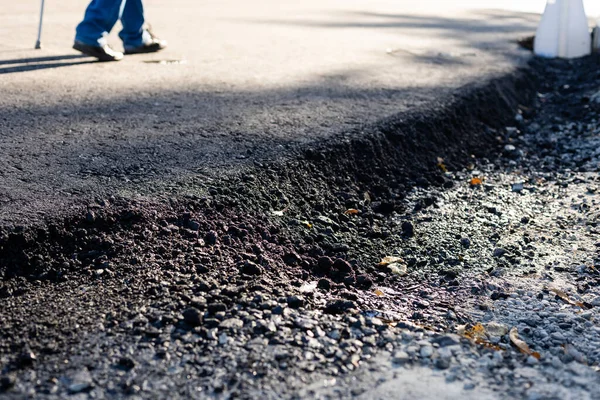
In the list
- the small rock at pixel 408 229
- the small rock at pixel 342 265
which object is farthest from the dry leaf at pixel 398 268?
the small rock at pixel 408 229

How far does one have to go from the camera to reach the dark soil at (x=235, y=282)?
8.04 ft

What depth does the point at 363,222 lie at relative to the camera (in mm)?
4000

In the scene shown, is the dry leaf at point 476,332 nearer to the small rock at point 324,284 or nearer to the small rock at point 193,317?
the small rock at point 324,284

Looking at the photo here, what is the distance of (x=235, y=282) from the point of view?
299 cm

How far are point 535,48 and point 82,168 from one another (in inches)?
229

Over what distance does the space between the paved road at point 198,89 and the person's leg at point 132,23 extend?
0.24m

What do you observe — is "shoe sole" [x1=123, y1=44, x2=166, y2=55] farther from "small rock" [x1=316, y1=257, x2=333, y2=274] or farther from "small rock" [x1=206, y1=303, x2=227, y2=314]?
"small rock" [x1=206, y1=303, x2=227, y2=314]

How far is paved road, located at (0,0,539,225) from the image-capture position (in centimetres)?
380

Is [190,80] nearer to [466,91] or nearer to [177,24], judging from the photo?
[466,91]

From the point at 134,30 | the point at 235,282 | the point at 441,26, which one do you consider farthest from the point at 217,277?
the point at 441,26

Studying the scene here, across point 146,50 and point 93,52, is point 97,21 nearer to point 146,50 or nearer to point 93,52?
point 93,52

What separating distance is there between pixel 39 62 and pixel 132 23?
3.12 ft

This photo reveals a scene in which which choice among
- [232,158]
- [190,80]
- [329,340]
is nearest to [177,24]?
[190,80]

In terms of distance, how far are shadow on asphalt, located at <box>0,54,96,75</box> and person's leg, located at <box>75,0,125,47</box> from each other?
22 centimetres
